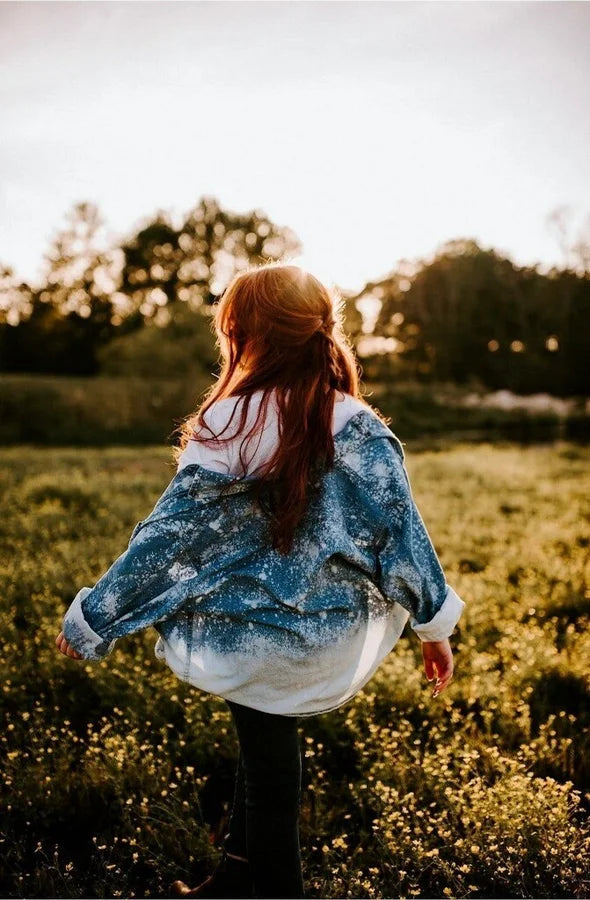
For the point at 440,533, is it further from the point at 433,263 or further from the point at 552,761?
the point at 433,263

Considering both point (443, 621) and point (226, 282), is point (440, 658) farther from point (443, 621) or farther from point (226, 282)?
point (226, 282)

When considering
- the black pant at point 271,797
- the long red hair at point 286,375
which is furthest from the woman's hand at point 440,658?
the long red hair at point 286,375

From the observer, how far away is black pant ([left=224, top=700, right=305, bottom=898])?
2.06m

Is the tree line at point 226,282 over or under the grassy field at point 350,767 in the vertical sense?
over

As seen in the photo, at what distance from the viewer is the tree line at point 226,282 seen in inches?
982

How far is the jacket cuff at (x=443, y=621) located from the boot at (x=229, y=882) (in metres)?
1.20

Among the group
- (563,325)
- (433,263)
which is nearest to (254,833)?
(563,325)

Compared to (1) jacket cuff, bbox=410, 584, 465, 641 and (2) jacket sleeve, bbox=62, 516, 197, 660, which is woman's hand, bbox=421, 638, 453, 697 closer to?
(1) jacket cuff, bbox=410, 584, 465, 641

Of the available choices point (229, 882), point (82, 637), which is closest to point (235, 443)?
point (82, 637)

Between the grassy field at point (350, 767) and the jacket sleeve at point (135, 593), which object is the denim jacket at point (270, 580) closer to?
the jacket sleeve at point (135, 593)

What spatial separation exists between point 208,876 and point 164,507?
5.84 feet

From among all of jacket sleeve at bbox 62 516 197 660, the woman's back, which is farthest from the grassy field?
the woman's back

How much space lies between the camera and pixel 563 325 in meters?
21.7

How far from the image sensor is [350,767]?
3.51 metres
